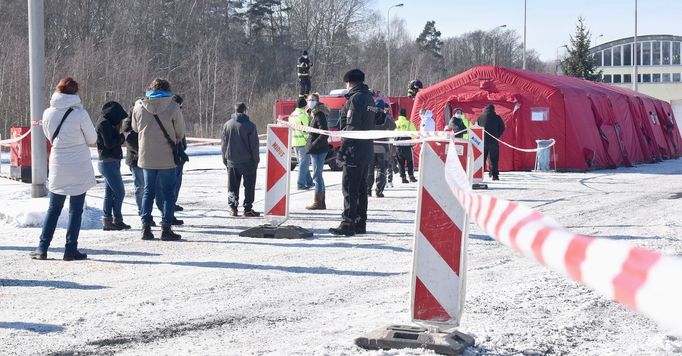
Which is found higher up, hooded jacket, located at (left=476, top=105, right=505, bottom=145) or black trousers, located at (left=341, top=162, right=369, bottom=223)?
hooded jacket, located at (left=476, top=105, right=505, bottom=145)

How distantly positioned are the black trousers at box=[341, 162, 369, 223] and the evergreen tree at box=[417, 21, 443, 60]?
96.9 meters

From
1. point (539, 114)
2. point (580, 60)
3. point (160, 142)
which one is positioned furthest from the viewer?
point (580, 60)

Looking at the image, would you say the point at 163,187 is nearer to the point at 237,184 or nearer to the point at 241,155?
the point at 241,155

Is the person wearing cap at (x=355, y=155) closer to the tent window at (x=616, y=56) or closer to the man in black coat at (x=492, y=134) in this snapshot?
→ the man in black coat at (x=492, y=134)

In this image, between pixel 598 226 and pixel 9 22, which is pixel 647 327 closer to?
pixel 598 226

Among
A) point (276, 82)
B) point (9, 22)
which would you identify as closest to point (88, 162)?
point (9, 22)

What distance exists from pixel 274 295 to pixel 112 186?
4.76 metres

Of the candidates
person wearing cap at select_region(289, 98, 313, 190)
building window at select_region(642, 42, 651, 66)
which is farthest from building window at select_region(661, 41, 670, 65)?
person wearing cap at select_region(289, 98, 313, 190)

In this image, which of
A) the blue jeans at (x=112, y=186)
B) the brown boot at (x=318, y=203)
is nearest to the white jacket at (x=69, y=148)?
the blue jeans at (x=112, y=186)

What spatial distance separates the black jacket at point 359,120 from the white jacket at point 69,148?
119 inches

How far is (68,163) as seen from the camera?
31.0 feet

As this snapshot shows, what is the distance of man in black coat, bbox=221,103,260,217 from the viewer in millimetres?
13641

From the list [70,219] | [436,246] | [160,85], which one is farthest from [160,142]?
[436,246]

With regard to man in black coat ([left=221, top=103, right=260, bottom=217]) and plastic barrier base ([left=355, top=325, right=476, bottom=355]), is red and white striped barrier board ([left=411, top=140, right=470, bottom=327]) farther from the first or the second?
man in black coat ([left=221, top=103, right=260, bottom=217])
